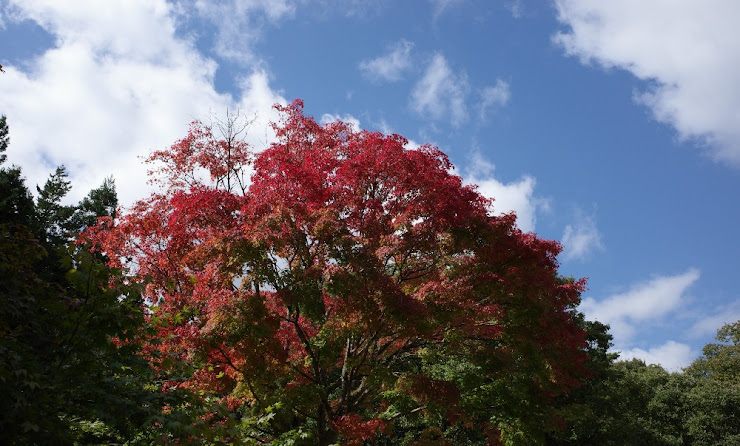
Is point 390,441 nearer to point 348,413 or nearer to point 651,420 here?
point 348,413

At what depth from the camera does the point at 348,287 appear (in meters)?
9.86

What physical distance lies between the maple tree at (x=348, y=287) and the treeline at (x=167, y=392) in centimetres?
14

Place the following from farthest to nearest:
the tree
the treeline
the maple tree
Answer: the maple tree < the treeline < the tree

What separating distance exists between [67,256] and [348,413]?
7939 millimetres

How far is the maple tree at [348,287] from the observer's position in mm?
10266

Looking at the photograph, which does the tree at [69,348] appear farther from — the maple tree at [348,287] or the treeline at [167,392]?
the maple tree at [348,287]

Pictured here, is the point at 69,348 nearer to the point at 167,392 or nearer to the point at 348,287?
the point at 167,392

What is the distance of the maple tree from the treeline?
0.14 meters

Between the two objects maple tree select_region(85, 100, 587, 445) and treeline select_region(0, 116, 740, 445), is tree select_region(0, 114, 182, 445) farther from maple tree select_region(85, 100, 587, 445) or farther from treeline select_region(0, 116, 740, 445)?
maple tree select_region(85, 100, 587, 445)

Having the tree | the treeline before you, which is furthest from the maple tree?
the tree

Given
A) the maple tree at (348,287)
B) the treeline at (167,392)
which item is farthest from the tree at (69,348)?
the maple tree at (348,287)

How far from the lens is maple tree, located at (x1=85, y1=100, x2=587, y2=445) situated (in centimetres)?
1027

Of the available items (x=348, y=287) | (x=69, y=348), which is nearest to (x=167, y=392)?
(x=69, y=348)

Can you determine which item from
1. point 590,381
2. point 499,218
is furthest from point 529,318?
point 590,381
